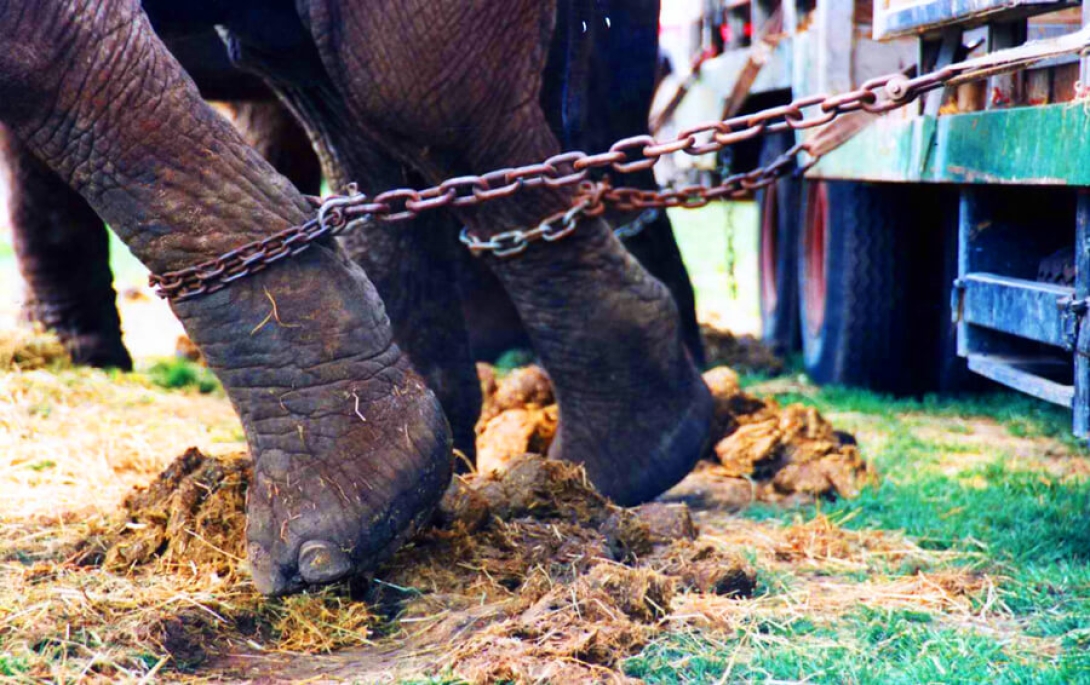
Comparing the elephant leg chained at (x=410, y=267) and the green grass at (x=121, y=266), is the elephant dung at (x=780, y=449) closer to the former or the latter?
the elephant leg chained at (x=410, y=267)

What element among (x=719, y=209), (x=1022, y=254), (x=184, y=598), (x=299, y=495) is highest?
(x=1022, y=254)

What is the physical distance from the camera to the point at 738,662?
264 centimetres

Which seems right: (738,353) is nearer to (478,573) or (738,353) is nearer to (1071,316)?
(1071,316)

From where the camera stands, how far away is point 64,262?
6082 millimetres

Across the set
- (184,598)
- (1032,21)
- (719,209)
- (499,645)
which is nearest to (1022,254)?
(1032,21)

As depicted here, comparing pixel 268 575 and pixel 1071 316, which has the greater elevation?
pixel 1071 316

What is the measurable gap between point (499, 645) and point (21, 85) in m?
1.49

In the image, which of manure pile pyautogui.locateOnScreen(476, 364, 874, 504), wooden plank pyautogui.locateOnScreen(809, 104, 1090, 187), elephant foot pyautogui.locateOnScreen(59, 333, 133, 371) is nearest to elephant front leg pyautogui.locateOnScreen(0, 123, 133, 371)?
elephant foot pyautogui.locateOnScreen(59, 333, 133, 371)

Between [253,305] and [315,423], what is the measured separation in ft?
0.93

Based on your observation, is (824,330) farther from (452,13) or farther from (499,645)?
(499,645)

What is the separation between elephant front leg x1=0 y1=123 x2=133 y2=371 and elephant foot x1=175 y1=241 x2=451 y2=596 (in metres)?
3.42

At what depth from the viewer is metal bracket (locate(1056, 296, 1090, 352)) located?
2.96 meters

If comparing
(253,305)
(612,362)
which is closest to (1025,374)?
(612,362)

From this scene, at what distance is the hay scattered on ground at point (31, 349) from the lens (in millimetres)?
5684
